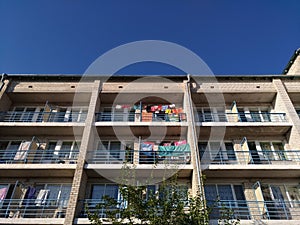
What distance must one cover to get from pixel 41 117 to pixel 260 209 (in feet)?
41.3

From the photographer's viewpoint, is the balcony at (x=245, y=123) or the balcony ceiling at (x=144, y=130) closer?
the balcony at (x=245, y=123)

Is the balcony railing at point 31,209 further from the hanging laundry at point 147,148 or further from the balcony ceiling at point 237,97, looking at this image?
the balcony ceiling at point 237,97

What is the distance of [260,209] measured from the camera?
10.9 meters

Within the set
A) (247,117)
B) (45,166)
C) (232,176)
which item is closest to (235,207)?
(232,176)

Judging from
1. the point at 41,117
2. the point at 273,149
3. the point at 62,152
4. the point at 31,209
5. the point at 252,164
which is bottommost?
the point at 31,209

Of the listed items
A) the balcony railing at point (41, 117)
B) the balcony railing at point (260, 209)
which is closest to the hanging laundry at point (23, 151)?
the balcony railing at point (41, 117)

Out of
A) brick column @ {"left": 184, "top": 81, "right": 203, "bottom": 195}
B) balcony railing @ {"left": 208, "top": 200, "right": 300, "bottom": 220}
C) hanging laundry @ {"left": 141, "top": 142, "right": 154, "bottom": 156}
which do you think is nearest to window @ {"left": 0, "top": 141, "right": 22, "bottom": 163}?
hanging laundry @ {"left": 141, "top": 142, "right": 154, "bottom": 156}

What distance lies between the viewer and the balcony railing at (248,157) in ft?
41.5

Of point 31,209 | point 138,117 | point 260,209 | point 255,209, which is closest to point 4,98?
point 31,209

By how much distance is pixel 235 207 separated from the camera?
1097 cm

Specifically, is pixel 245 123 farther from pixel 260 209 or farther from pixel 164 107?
pixel 164 107

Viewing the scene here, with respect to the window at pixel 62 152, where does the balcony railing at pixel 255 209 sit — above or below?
below

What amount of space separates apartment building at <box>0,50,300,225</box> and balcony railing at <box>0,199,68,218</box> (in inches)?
1.8

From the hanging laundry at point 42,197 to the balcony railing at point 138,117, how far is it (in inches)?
184
